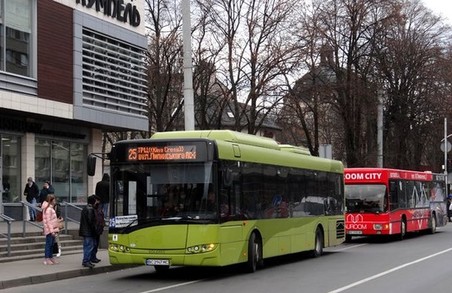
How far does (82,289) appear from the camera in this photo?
42.3ft

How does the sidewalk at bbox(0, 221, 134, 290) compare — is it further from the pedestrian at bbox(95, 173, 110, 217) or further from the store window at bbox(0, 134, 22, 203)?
the store window at bbox(0, 134, 22, 203)

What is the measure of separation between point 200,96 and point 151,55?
408 cm

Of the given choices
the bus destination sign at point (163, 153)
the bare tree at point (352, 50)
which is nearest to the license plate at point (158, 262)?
the bus destination sign at point (163, 153)

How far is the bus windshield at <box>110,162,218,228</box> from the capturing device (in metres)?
13.8

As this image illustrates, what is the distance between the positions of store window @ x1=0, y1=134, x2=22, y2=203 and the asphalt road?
10.6 meters

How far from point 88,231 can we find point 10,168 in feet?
37.2

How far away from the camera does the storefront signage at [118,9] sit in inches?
1128

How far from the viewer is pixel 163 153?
14031mm

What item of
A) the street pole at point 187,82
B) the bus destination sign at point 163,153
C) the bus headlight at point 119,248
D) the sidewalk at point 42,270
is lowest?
the sidewalk at point 42,270

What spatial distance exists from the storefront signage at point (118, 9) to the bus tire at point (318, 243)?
572 inches

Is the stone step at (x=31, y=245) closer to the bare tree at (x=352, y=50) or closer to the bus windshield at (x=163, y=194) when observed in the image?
the bus windshield at (x=163, y=194)

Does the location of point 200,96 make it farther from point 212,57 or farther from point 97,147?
point 97,147

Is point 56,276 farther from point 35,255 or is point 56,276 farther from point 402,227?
point 402,227

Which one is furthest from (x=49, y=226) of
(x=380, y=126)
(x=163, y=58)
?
(x=380, y=126)
